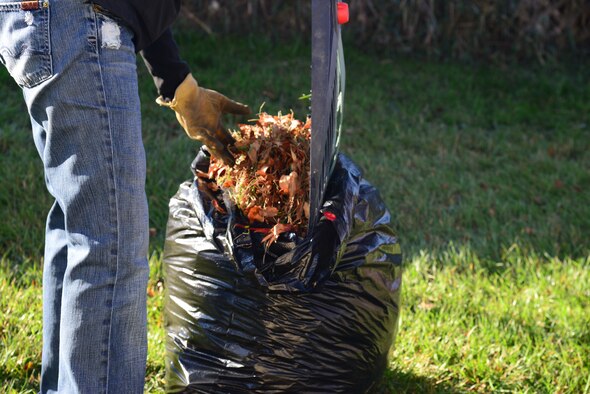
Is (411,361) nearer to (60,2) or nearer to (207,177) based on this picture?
(207,177)

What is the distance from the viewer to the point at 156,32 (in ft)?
6.27

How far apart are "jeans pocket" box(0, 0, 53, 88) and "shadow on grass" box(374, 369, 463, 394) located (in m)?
1.48

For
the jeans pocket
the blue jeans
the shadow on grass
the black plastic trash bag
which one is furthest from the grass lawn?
the jeans pocket

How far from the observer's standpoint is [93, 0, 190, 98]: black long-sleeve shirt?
179cm

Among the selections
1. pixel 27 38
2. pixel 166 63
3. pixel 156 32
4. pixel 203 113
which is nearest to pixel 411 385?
pixel 203 113

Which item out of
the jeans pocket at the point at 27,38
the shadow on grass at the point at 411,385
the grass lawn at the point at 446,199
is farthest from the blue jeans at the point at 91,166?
the shadow on grass at the point at 411,385

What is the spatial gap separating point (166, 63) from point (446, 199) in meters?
2.24

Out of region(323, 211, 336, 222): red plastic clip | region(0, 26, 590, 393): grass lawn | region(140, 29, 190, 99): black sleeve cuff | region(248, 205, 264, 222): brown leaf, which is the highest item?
region(140, 29, 190, 99): black sleeve cuff

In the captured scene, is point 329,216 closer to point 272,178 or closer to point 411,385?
point 272,178

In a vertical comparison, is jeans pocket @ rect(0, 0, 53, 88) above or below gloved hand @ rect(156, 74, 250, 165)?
above

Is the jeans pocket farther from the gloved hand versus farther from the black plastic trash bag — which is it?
the black plastic trash bag

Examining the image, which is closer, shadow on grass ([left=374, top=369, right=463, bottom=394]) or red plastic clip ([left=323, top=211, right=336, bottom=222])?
red plastic clip ([left=323, top=211, right=336, bottom=222])

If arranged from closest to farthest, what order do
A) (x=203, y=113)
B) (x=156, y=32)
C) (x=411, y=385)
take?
(x=156, y=32)
(x=203, y=113)
(x=411, y=385)

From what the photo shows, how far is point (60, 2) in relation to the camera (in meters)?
1.72
